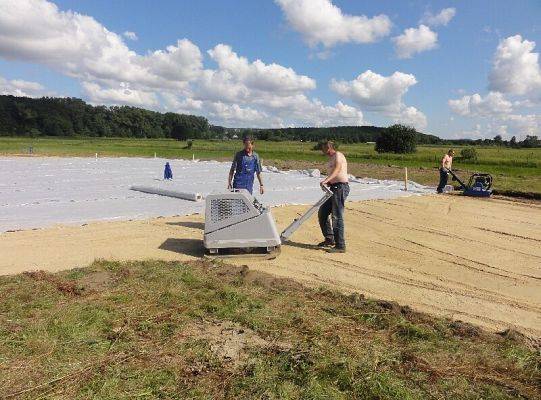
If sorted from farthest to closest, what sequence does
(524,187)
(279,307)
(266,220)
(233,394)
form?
(524,187)
(266,220)
(279,307)
(233,394)

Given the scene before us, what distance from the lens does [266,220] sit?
6430 millimetres

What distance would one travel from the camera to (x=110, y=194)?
43.2ft

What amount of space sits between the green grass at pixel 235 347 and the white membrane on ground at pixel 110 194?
458 centimetres

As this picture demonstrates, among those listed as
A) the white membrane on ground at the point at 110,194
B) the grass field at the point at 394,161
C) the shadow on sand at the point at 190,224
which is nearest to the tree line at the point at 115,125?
the grass field at the point at 394,161

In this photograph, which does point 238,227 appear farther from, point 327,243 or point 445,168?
point 445,168

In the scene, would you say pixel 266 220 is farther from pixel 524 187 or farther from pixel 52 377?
pixel 524 187

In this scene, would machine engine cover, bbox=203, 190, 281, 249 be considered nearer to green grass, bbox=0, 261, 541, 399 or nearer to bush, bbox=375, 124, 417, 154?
green grass, bbox=0, 261, 541, 399

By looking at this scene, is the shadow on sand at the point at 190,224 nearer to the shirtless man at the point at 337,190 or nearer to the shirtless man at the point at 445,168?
the shirtless man at the point at 337,190

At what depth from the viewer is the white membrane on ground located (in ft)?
32.0

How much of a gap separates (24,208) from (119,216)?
8.81 feet

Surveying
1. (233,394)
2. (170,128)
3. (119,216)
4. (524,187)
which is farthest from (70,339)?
(170,128)

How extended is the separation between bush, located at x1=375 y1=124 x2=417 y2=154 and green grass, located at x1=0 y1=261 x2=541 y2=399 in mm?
55010

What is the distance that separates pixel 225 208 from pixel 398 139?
54.7 metres

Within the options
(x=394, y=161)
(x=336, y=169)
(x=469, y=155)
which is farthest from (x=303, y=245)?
(x=469, y=155)
